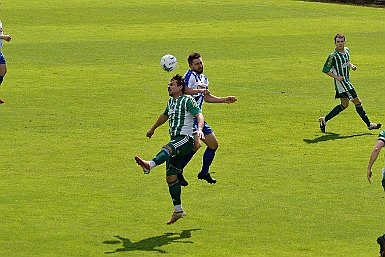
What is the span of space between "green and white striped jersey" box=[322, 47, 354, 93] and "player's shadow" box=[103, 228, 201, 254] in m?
8.70

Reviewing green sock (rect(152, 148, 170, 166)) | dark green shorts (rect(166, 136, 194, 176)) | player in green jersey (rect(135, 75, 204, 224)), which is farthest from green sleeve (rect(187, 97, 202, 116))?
green sock (rect(152, 148, 170, 166))

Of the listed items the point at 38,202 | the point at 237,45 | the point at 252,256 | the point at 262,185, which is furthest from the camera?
the point at 237,45

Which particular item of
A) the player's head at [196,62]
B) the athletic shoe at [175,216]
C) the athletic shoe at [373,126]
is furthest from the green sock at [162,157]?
the athletic shoe at [373,126]

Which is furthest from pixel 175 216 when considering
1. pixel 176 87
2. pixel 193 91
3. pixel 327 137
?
pixel 327 137

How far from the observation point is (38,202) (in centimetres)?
1698

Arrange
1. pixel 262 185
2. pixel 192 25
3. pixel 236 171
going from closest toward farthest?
pixel 262 185, pixel 236 171, pixel 192 25

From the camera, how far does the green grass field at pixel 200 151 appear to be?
15.3 m

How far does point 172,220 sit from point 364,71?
16662 mm

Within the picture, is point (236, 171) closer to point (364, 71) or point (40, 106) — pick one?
point (40, 106)

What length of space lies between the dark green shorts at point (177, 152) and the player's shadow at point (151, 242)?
38.2 inches

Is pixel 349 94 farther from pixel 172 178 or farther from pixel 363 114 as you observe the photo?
pixel 172 178

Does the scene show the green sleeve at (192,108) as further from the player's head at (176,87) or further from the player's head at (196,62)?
the player's head at (196,62)

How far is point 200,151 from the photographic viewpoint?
2156cm

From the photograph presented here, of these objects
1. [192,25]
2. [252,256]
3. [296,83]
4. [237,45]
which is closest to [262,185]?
[252,256]
